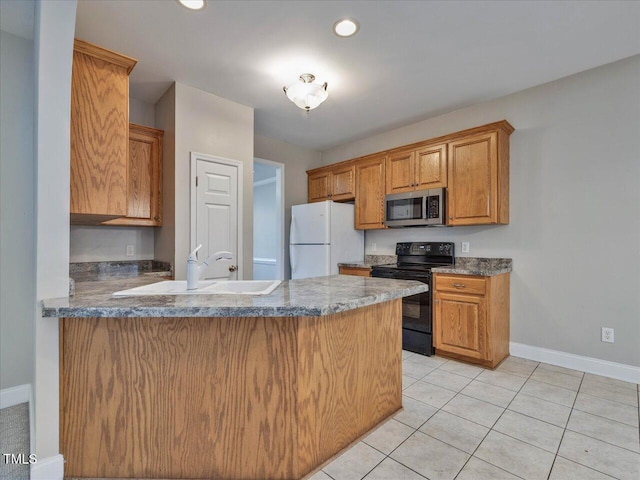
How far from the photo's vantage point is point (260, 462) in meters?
1.43

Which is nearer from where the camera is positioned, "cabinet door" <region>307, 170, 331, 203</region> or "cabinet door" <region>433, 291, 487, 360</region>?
"cabinet door" <region>433, 291, 487, 360</region>

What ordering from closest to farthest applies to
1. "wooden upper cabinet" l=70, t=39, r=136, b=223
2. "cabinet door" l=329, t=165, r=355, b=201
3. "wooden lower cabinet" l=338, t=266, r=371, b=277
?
"wooden upper cabinet" l=70, t=39, r=136, b=223, "wooden lower cabinet" l=338, t=266, r=371, b=277, "cabinet door" l=329, t=165, r=355, b=201

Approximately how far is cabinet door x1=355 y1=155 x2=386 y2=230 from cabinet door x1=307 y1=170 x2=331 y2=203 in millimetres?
534

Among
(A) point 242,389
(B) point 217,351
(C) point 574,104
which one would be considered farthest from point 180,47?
(C) point 574,104

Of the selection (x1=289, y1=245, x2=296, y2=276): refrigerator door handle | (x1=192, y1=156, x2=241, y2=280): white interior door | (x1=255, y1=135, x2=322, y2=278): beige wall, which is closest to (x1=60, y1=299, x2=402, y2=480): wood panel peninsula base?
(x1=192, y1=156, x2=241, y2=280): white interior door

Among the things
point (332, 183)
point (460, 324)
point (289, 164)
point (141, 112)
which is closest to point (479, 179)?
point (460, 324)

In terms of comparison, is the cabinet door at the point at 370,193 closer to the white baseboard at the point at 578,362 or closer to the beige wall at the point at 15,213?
the white baseboard at the point at 578,362

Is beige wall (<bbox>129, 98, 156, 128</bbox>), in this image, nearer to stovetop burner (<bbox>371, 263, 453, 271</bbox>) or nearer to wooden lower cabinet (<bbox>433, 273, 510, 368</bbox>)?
stovetop burner (<bbox>371, 263, 453, 271</bbox>)

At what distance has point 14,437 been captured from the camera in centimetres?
178

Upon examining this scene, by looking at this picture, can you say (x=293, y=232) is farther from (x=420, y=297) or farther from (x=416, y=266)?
(x=420, y=297)

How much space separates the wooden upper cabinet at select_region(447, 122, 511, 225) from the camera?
2.94 m

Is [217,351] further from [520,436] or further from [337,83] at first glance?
[337,83]

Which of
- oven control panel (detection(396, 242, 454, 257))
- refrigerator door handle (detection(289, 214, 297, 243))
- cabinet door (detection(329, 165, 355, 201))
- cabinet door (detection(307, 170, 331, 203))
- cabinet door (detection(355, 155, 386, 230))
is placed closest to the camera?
oven control panel (detection(396, 242, 454, 257))

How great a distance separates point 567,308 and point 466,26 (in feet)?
8.27
